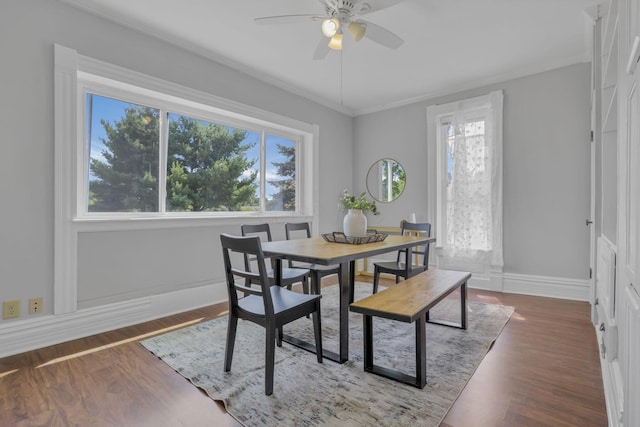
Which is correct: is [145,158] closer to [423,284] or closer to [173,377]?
[173,377]

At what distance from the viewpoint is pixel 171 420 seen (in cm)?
155

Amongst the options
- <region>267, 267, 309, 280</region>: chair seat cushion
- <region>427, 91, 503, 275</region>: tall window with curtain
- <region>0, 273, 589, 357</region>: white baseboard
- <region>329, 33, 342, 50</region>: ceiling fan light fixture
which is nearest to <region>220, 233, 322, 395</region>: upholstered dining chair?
<region>267, 267, 309, 280</region>: chair seat cushion

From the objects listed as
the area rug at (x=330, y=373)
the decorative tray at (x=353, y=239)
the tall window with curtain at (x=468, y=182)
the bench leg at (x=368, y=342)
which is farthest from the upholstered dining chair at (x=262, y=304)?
the tall window with curtain at (x=468, y=182)

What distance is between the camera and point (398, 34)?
3.02 meters

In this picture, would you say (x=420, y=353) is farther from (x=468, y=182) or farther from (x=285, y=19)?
(x=468, y=182)

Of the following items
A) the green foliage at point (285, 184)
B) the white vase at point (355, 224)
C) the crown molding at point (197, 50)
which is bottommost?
the white vase at point (355, 224)

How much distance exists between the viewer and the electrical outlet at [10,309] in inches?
87.4

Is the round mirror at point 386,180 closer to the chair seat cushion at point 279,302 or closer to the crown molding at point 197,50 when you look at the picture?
the crown molding at point 197,50

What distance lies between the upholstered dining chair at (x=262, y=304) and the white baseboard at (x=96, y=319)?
1.37 meters

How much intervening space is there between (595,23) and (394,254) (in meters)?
3.40

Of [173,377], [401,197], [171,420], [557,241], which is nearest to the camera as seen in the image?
[171,420]

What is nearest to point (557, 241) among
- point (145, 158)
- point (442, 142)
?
point (442, 142)

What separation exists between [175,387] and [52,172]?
5.98 ft

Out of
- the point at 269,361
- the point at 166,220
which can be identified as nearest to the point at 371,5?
the point at 269,361
